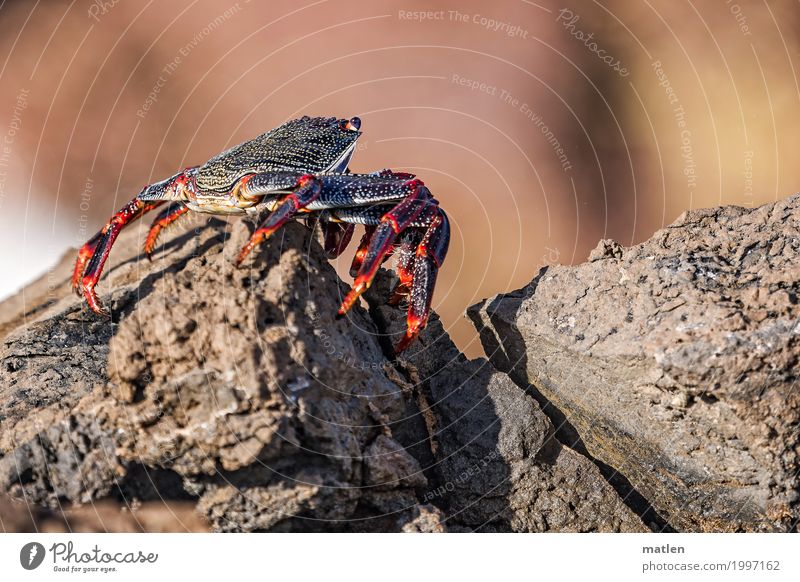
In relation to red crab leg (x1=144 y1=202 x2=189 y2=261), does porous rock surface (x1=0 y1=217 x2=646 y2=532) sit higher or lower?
lower

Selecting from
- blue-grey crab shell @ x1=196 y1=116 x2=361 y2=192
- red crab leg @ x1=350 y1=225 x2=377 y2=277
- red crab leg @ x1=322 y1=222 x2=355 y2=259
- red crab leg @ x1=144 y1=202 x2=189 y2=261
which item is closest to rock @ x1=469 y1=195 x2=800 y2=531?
red crab leg @ x1=350 y1=225 x2=377 y2=277

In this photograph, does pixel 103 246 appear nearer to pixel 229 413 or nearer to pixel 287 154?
pixel 287 154

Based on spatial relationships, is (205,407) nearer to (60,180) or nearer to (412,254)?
(412,254)

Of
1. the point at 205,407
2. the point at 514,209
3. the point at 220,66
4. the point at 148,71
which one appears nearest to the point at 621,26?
the point at 514,209

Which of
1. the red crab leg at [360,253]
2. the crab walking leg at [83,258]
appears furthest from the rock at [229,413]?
the crab walking leg at [83,258]
